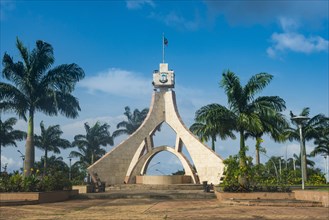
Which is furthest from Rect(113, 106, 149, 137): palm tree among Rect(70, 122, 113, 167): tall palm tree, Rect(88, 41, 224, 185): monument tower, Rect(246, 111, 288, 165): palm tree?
Rect(246, 111, 288, 165): palm tree

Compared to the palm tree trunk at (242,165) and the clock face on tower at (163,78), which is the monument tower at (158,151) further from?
the palm tree trunk at (242,165)

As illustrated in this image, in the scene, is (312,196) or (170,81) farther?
(170,81)

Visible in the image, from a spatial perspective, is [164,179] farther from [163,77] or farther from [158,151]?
[163,77]

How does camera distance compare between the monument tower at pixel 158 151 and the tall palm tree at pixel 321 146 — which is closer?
the monument tower at pixel 158 151

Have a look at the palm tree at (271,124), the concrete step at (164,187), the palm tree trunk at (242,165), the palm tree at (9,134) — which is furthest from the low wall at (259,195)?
the palm tree at (9,134)

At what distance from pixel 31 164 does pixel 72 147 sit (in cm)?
3192

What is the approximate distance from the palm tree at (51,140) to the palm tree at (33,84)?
29.1 meters

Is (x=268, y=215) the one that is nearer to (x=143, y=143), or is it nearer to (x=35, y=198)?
(x=35, y=198)

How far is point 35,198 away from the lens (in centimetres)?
1827

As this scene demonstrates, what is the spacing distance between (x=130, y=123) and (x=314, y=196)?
155ft

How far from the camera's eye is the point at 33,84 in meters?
24.3

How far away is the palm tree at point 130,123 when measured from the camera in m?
59.4

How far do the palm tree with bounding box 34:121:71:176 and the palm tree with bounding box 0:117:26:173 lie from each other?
5.37 meters

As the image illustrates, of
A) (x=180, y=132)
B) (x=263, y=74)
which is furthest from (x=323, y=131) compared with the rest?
(x=263, y=74)
